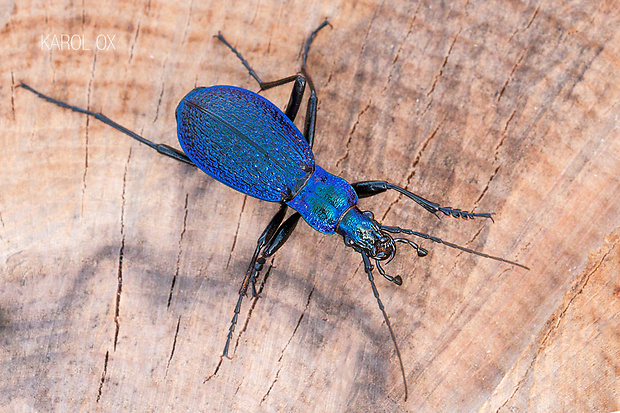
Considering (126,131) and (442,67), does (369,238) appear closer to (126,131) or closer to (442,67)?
Result: (442,67)

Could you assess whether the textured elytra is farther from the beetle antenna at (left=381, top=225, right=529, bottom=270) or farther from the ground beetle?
the beetle antenna at (left=381, top=225, right=529, bottom=270)

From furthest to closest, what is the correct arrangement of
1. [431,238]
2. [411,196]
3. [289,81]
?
[289,81]
[411,196]
[431,238]

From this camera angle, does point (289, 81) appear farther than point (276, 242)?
Yes

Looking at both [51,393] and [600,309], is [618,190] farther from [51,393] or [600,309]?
[51,393]

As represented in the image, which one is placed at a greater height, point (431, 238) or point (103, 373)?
point (431, 238)

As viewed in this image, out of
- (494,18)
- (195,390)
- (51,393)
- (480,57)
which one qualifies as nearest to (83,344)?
(51,393)

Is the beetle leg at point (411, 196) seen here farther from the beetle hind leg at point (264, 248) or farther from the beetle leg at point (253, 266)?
the beetle leg at point (253, 266)

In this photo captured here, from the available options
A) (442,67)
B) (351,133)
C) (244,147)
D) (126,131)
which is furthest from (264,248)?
(442,67)
